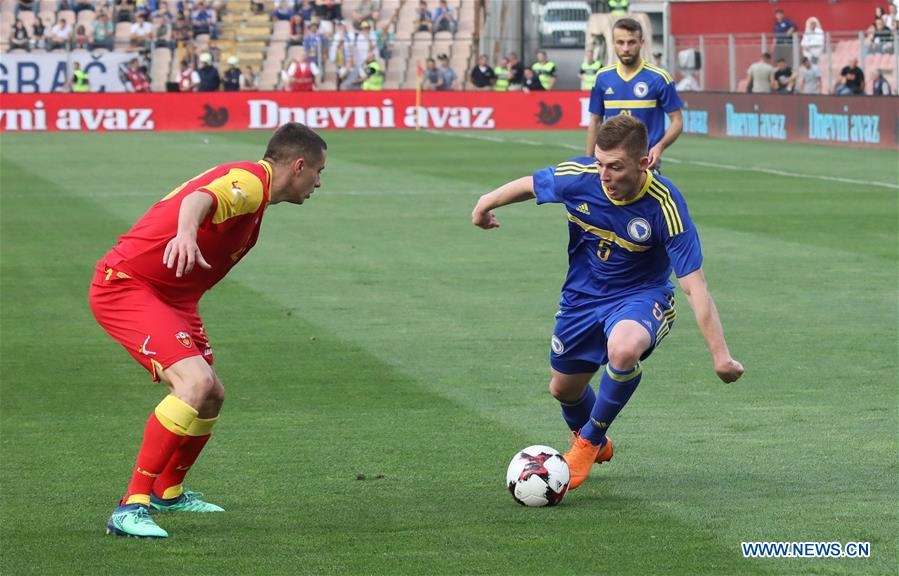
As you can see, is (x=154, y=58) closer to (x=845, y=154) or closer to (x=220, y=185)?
(x=845, y=154)

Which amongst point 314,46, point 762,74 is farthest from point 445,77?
point 762,74

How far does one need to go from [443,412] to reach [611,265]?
1873 millimetres

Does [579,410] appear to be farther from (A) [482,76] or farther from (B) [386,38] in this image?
(B) [386,38]

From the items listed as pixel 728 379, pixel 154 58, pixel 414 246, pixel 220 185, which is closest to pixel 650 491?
pixel 728 379

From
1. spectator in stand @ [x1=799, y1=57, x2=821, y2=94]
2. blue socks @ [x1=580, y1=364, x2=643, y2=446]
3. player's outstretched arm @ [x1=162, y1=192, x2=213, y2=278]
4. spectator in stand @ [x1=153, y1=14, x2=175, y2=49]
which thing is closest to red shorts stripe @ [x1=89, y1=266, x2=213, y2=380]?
player's outstretched arm @ [x1=162, y1=192, x2=213, y2=278]

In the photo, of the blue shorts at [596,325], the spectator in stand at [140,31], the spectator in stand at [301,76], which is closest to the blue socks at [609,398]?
the blue shorts at [596,325]

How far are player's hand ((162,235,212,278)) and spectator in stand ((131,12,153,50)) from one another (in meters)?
40.3

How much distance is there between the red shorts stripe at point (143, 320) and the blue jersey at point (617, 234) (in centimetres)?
168

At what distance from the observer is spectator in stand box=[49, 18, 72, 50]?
4450 centimetres

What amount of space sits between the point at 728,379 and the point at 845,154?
938 inches

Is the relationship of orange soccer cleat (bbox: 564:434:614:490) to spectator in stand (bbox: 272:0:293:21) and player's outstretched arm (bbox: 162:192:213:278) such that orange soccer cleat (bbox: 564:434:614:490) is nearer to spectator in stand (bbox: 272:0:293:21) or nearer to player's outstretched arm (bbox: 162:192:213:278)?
player's outstretched arm (bbox: 162:192:213:278)

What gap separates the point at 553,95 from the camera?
138 ft

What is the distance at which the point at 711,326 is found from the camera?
20.6ft

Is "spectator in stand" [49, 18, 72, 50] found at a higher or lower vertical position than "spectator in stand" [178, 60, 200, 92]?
higher
